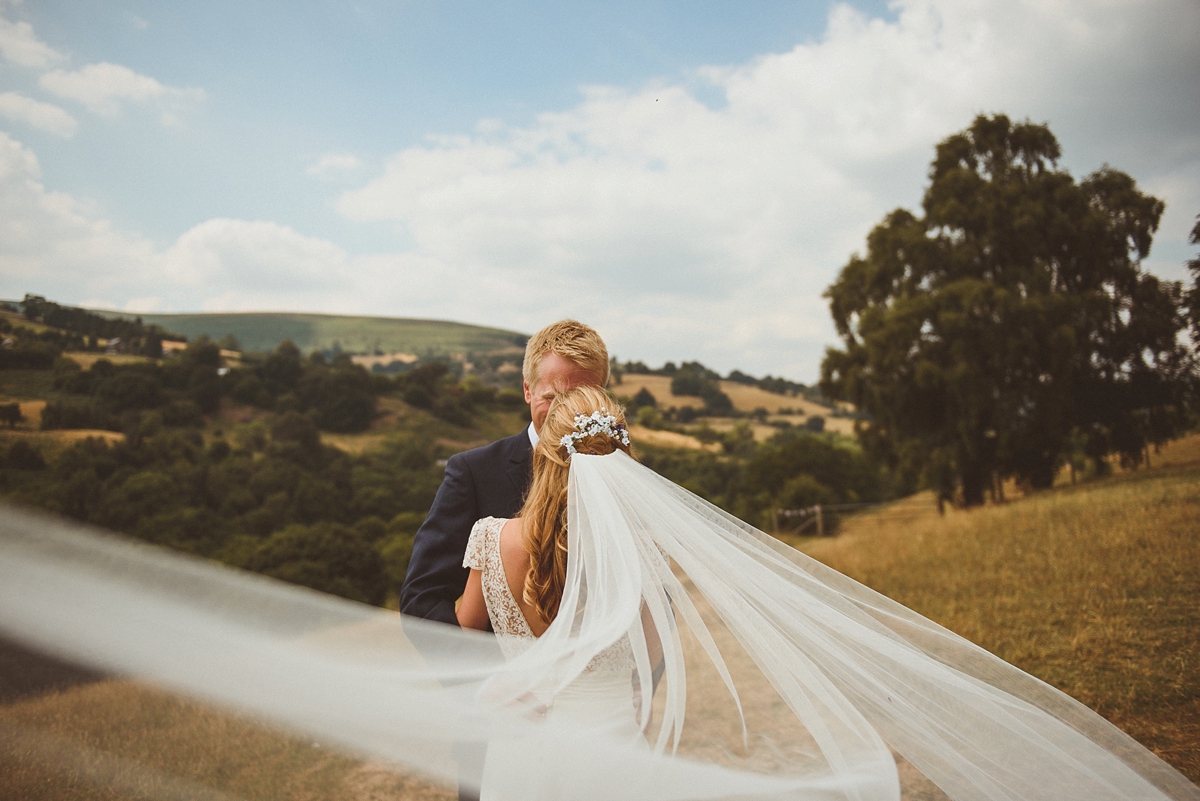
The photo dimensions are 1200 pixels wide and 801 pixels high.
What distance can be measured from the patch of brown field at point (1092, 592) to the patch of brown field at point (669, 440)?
30815mm

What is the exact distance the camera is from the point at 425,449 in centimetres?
3794

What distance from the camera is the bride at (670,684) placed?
71.9 inches

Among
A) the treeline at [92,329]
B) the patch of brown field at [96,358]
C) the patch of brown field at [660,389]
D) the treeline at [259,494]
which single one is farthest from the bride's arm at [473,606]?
the patch of brown field at [660,389]

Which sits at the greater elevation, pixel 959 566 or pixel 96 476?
pixel 959 566

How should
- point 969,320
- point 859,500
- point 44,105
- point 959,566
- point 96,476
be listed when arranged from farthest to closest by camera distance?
point 859,500 < point 96,476 < point 969,320 < point 44,105 < point 959,566

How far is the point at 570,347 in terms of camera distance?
2.27 meters

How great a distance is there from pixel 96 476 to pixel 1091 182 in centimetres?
3582

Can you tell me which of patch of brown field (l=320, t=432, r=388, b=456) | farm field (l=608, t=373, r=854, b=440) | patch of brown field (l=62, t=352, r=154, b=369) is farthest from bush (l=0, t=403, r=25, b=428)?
farm field (l=608, t=373, r=854, b=440)

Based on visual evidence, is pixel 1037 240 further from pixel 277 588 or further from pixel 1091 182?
pixel 277 588

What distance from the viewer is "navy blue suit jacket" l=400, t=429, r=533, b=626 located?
222 centimetres

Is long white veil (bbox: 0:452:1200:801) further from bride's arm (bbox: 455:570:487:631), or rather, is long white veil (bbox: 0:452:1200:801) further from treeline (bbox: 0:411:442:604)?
treeline (bbox: 0:411:442:604)

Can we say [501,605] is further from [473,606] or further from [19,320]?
[19,320]

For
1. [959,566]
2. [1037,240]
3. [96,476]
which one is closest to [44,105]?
[96,476]

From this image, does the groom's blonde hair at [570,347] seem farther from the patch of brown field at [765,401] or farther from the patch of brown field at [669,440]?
the patch of brown field at [765,401]
